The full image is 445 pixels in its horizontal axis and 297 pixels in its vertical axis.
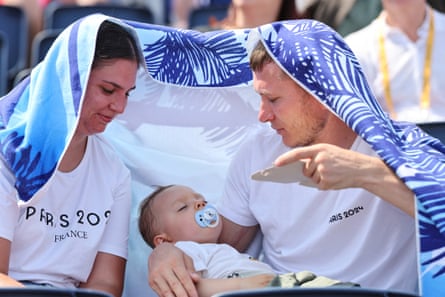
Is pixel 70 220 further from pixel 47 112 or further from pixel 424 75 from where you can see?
pixel 424 75

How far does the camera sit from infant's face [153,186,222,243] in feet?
12.4

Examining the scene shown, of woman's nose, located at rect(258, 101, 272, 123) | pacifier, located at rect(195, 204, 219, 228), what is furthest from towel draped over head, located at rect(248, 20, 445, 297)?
pacifier, located at rect(195, 204, 219, 228)

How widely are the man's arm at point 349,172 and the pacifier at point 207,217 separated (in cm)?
55

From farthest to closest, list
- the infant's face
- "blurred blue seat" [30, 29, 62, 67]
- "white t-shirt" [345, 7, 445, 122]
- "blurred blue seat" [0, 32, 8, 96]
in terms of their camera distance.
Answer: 1. "blurred blue seat" [0, 32, 8, 96]
2. "blurred blue seat" [30, 29, 62, 67]
3. "white t-shirt" [345, 7, 445, 122]
4. the infant's face

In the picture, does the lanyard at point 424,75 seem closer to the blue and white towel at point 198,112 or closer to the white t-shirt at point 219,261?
the blue and white towel at point 198,112

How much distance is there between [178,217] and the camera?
12.4 ft

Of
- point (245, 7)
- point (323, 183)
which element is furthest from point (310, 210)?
point (245, 7)

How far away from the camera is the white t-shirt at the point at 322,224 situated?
3592 millimetres

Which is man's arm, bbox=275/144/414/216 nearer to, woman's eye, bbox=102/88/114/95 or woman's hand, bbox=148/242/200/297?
woman's hand, bbox=148/242/200/297

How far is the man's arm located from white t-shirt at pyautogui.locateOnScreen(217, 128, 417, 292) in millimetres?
231

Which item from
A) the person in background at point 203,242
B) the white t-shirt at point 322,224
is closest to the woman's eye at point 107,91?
the person in background at point 203,242

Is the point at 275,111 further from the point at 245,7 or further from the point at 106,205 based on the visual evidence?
the point at 245,7

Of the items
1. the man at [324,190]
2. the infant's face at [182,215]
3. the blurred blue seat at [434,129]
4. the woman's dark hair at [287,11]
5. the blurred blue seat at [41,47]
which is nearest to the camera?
the man at [324,190]

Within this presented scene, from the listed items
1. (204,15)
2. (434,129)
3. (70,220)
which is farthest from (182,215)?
(204,15)
